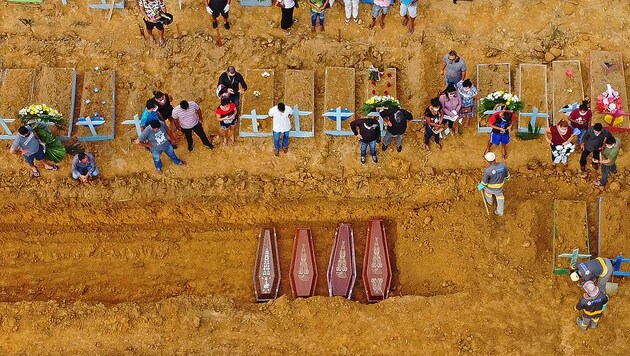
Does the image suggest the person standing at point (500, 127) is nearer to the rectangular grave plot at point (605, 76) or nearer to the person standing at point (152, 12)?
the rectangular grave plot at point (605, 76)

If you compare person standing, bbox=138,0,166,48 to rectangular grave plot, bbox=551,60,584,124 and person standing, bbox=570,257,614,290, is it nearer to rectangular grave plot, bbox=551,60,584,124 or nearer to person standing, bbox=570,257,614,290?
rectangular grave plot, bbox=551,60,584,124

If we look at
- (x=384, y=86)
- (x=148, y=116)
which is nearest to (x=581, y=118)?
(x=384, y=86)

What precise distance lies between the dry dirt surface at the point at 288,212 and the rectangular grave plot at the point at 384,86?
0.25m

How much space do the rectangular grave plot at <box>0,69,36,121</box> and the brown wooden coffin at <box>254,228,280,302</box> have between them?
18.0ft

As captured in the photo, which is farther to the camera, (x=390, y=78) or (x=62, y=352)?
(x=390, y=78)

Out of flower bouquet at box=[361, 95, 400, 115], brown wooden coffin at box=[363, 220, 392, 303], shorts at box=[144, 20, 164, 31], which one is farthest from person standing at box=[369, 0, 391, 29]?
shorts at box=[144, 20, 164, 31]

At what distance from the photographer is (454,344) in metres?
10.2

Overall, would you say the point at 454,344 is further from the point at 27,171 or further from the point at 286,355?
the point at 27,171

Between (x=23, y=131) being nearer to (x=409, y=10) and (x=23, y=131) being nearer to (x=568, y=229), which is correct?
(x=409, y=10)

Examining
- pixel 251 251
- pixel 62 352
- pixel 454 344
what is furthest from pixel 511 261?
pixel 62 352

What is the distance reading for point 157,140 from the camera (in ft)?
33.8

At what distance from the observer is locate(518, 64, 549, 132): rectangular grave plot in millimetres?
11672

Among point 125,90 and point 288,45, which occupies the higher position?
point 288,45

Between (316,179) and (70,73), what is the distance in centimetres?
563
